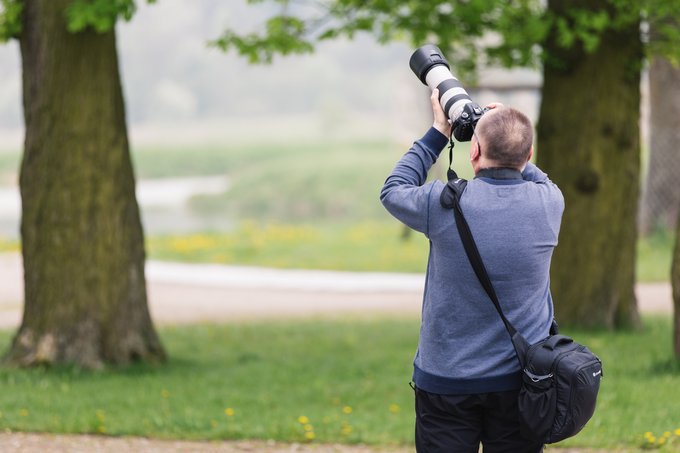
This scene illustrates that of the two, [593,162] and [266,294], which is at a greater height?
[593,162]

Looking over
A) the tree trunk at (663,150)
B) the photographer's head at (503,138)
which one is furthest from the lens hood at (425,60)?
the tree trunk at (663,150)

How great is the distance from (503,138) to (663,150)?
637 inches

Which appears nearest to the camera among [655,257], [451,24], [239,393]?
[239,393]

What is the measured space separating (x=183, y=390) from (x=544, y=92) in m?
4.37

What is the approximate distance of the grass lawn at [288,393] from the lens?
628cm

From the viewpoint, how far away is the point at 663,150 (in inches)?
736

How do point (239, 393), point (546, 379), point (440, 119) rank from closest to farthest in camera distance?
point (546, 379) → point (440, 119) → point (239, 393)

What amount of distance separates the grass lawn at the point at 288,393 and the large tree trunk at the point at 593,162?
1.46 feet

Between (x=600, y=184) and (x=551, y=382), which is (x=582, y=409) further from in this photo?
(x=600, y=184)

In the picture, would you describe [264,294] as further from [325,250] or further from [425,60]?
[425,60]

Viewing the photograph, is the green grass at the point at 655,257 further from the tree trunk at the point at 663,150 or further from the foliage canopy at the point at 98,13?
the foliage canopy at the point at 98,13

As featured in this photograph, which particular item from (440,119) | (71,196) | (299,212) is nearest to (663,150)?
(71,196)

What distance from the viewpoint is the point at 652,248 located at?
18.1 metres

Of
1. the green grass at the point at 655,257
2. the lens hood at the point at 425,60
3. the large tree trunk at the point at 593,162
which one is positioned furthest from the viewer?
the green grass at the point at 655,257
